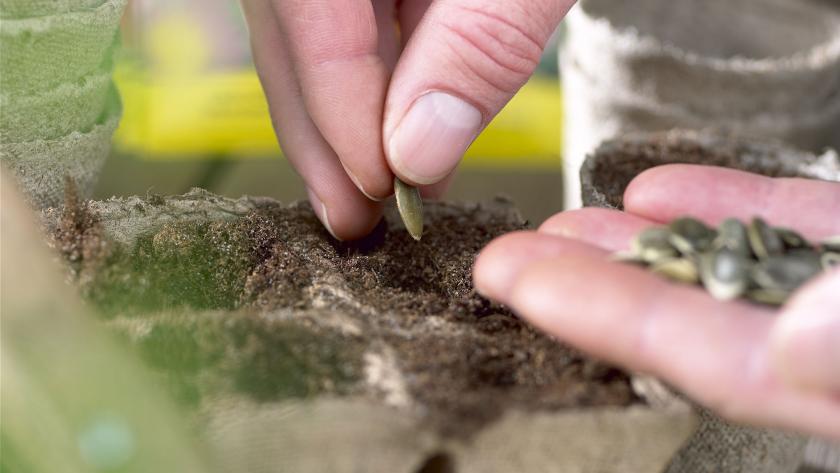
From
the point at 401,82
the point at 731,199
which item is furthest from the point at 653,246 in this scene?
the point at 401,82

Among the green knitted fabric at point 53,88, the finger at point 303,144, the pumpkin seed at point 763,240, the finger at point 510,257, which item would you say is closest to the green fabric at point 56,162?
the green knitted fabric at point 53,88

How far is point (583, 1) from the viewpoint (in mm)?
1782

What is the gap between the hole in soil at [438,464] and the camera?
24.3 inches

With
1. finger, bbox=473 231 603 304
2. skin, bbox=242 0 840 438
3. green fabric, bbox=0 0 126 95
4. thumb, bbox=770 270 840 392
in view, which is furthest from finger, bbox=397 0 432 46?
thumb, bbox=770 270 840 392

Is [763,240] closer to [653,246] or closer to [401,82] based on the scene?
[653,246]

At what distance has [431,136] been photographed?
2.94ft

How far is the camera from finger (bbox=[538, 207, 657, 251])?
0.79 metres

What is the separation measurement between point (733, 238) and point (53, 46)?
704 mm

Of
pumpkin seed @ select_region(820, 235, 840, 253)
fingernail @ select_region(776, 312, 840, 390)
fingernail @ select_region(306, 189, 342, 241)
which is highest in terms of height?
fingernail @ select_region(776, 312, 840, 390)

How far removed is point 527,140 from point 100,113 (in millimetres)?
1195

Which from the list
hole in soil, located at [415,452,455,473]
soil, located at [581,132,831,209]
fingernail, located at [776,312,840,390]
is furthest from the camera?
soil, located at [581,132,831,209]

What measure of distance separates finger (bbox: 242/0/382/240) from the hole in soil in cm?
40

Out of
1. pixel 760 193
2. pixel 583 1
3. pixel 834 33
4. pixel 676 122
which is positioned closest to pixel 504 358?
pixel 760 193

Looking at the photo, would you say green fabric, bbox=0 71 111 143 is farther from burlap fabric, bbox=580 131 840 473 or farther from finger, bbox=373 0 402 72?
burlap fabric, bbox=580 131 840 473
